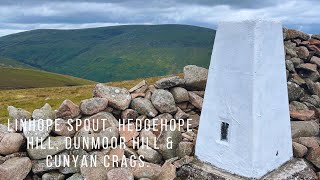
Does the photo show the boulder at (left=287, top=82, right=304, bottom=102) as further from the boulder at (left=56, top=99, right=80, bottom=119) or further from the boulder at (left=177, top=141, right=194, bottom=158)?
the boulder at (left=56, top=99, right=80, bottom=119)

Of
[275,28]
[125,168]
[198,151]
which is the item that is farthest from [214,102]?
[125,168]

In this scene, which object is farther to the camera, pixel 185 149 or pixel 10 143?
pixel 185 149

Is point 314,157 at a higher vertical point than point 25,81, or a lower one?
higher

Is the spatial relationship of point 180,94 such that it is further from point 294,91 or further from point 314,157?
point 314,157

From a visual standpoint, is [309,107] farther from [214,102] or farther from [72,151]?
[72,151]

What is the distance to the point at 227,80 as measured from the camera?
14.2 meters

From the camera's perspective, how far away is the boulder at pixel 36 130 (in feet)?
55.1

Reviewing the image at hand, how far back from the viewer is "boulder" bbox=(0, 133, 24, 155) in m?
16.6

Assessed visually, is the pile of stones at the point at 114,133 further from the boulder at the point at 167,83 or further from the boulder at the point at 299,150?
the boulder at the point at 299,150

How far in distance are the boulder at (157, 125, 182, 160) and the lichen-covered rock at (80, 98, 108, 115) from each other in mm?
3528

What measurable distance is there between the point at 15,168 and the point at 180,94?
356 inches

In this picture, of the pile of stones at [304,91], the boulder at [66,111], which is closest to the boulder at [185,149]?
the pile of stones at [304,91]

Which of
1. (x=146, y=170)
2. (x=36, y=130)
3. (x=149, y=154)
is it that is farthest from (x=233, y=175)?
(x=36, y=130)

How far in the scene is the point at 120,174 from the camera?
615 inches
